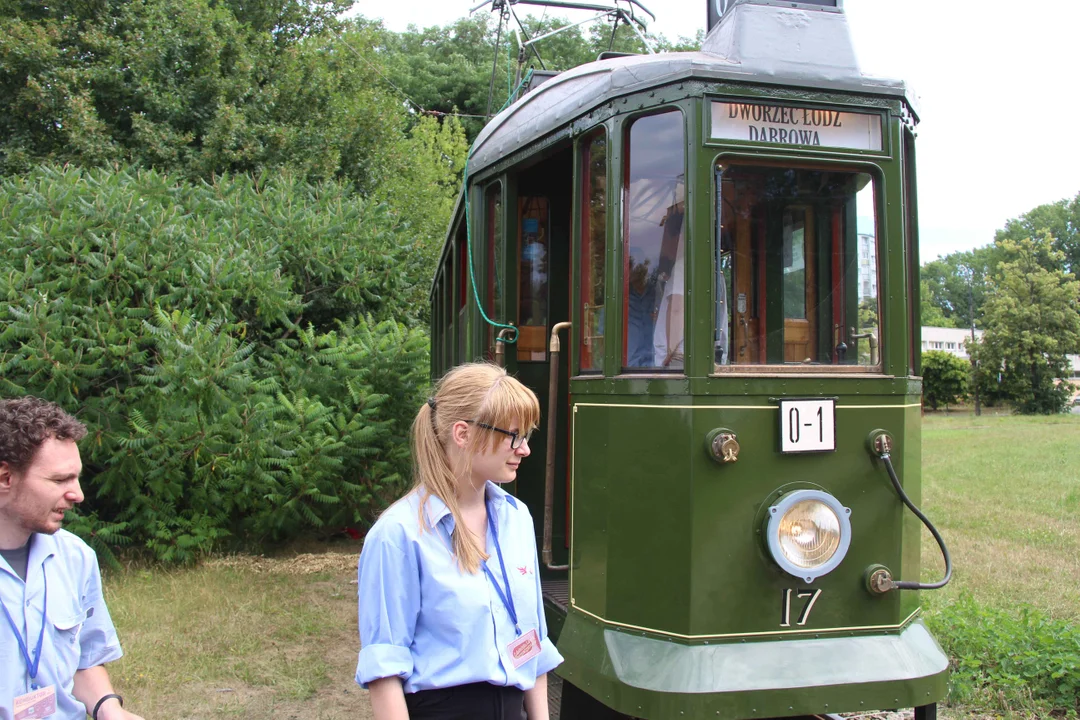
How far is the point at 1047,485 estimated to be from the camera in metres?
12.9

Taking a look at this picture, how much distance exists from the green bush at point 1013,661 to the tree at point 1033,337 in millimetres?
40002

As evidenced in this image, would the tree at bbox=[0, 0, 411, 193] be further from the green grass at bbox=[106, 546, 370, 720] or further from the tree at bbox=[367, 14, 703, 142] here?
the tree at bbox=[367, 14, 703, 142]

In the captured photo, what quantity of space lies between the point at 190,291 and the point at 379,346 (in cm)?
168

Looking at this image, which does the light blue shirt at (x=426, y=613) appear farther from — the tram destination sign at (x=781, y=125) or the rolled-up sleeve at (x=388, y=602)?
the tram destination sign at (x=781, y=125)

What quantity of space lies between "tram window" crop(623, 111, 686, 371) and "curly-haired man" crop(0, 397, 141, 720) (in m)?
2.24

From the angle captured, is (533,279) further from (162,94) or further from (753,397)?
(162,94)

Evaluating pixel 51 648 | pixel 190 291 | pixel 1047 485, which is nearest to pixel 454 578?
pixel 51 648

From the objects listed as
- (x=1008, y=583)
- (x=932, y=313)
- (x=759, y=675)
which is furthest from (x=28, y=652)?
(x=932, y=313)

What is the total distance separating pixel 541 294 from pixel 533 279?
9cm

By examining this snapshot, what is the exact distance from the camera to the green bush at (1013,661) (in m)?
4.77

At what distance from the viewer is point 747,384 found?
3.67 metres

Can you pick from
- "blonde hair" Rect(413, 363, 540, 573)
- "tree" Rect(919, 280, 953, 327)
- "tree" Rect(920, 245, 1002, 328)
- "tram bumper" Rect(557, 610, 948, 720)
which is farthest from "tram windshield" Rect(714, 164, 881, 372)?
"tree" Rect(920, 245, 1002, 328)

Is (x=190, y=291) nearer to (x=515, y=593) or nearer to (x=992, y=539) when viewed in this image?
(x=515, y=593)

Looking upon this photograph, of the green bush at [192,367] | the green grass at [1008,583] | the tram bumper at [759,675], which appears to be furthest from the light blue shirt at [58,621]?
the green bush at [192,367]
